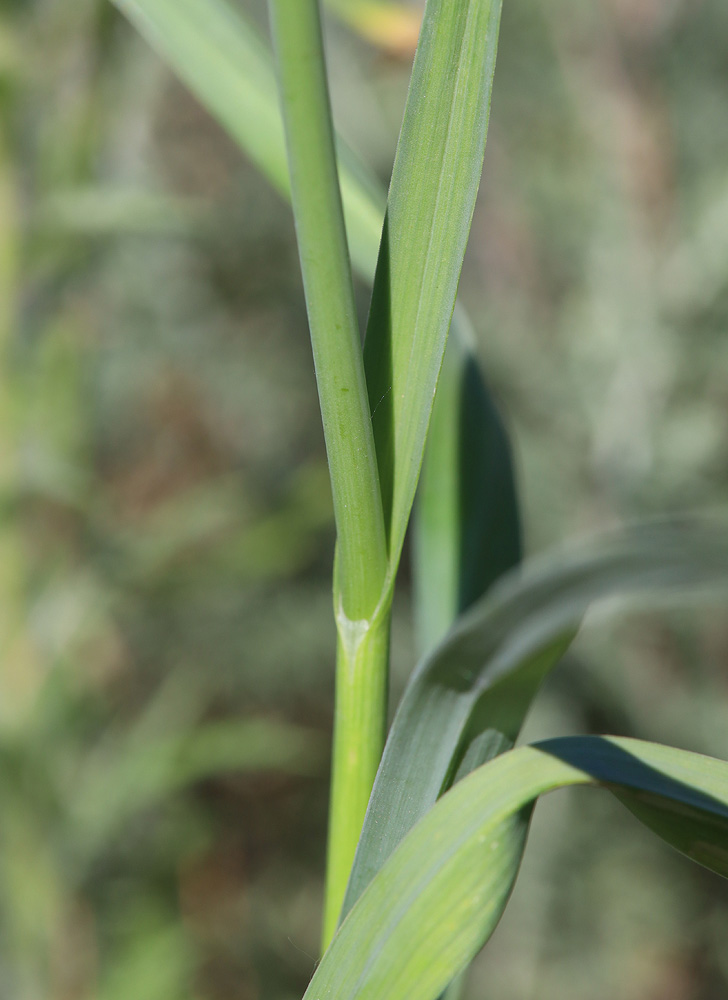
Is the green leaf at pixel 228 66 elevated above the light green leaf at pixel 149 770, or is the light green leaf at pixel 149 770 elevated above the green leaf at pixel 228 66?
the green leaf at pixel 228 66

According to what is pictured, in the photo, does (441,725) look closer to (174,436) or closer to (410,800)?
(410,800)

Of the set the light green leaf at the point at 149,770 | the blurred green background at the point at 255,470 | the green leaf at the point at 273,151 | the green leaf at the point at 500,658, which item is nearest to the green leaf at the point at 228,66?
the green leaf at the point at 273,151

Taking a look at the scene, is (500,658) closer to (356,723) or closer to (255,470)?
(356,723)

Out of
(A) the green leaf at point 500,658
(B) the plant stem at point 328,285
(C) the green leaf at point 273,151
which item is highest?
(C) the green leaf at point 273,151

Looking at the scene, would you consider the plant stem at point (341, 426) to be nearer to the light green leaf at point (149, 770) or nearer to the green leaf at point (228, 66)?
the green leaf at point (228, 66)

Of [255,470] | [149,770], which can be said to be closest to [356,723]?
[149,770]

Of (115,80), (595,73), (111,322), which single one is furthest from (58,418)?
(595,73)
